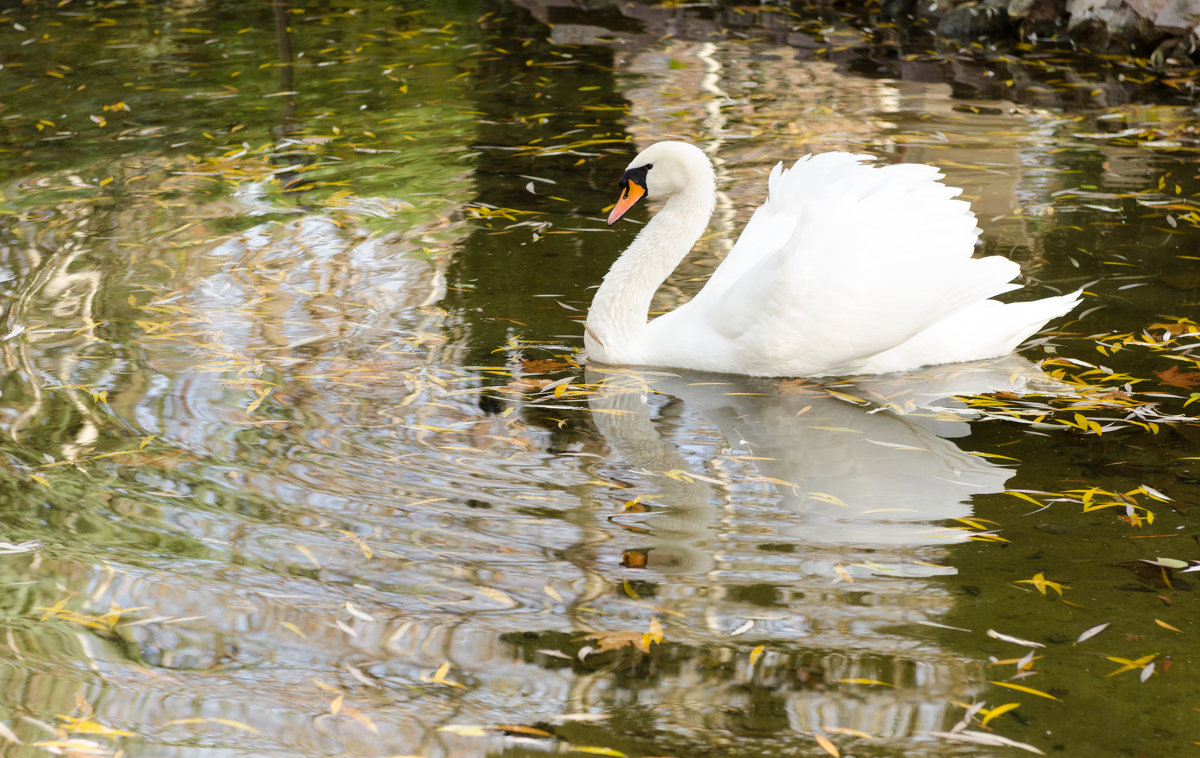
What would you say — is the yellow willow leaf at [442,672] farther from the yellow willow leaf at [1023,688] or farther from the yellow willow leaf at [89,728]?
the yellow willow leaf at [1023,688]

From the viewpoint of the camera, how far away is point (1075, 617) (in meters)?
3.72

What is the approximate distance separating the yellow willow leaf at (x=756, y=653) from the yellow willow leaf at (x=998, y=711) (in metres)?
0.62

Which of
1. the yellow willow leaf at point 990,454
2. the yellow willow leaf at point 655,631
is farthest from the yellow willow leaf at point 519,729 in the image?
the yellow willow leaf at point 990,454

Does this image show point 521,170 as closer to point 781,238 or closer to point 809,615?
point 781,238

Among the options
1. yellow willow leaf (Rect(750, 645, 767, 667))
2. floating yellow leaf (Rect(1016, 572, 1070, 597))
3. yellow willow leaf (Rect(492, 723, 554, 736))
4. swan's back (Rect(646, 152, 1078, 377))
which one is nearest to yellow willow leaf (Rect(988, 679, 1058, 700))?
floating yellow leaf (Rect(1016, 572, 1070, 597))

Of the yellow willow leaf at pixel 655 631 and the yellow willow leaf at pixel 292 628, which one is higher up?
the yellow willow leaf at pixel 655 631

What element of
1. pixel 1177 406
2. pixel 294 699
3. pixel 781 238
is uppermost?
pixel 781 238

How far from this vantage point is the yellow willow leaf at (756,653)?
139 inches

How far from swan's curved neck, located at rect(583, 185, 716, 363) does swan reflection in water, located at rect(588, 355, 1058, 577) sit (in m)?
0.14

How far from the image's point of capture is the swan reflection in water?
4.11 m

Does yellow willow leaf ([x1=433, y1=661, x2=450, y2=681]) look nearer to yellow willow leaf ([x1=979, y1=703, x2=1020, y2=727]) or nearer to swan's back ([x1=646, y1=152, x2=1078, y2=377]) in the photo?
yellow willow leaf ([x1=979, y1=703, x2=1020, y2=727])

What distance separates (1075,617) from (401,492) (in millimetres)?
2234

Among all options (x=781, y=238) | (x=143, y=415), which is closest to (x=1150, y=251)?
(x=781, y=238)

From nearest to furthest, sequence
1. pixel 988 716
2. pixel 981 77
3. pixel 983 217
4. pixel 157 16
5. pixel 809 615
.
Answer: pixel 988 716 → pixel 809 615 → pixel 983 217 → pixel 981 77 → pixel 157 16
